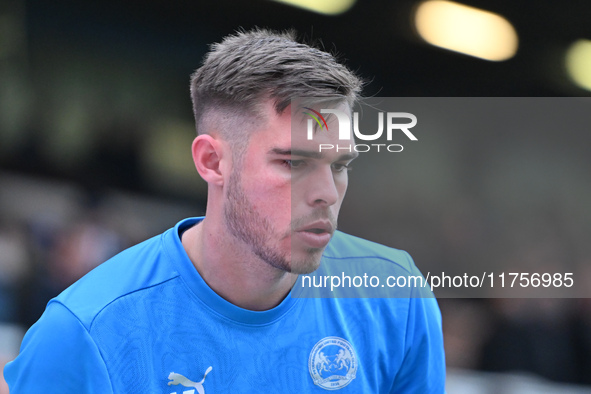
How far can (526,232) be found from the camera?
10.3 feet

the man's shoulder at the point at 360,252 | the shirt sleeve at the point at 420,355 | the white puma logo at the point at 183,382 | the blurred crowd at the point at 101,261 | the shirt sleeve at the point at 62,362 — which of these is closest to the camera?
the shirt sleeve at the point at 62,362

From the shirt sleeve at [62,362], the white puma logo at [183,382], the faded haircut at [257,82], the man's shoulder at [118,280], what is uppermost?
the faded haircut at [257,82]

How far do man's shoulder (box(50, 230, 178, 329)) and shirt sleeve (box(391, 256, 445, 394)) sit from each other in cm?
74

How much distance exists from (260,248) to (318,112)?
423 millimetres

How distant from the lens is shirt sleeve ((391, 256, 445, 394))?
166cm

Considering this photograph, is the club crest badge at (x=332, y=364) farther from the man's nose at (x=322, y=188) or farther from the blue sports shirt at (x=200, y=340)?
the man's nose at (x=322, y=188)

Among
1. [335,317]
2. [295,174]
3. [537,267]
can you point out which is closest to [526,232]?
[537,267]

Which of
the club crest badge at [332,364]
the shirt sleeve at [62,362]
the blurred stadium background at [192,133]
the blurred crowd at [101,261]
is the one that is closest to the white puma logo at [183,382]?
the shirt sleeve at [62,362]

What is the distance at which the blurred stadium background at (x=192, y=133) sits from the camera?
10.2 feet

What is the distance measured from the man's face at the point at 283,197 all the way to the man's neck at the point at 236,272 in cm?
3

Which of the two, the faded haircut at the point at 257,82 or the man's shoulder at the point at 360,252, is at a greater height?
the faded haircut at the point at 257,82

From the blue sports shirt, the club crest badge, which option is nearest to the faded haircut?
the blue sports shirt

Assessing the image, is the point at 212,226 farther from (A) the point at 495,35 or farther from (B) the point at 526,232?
(A) the point at 495,35

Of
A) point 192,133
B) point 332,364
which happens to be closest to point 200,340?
point 332,364
